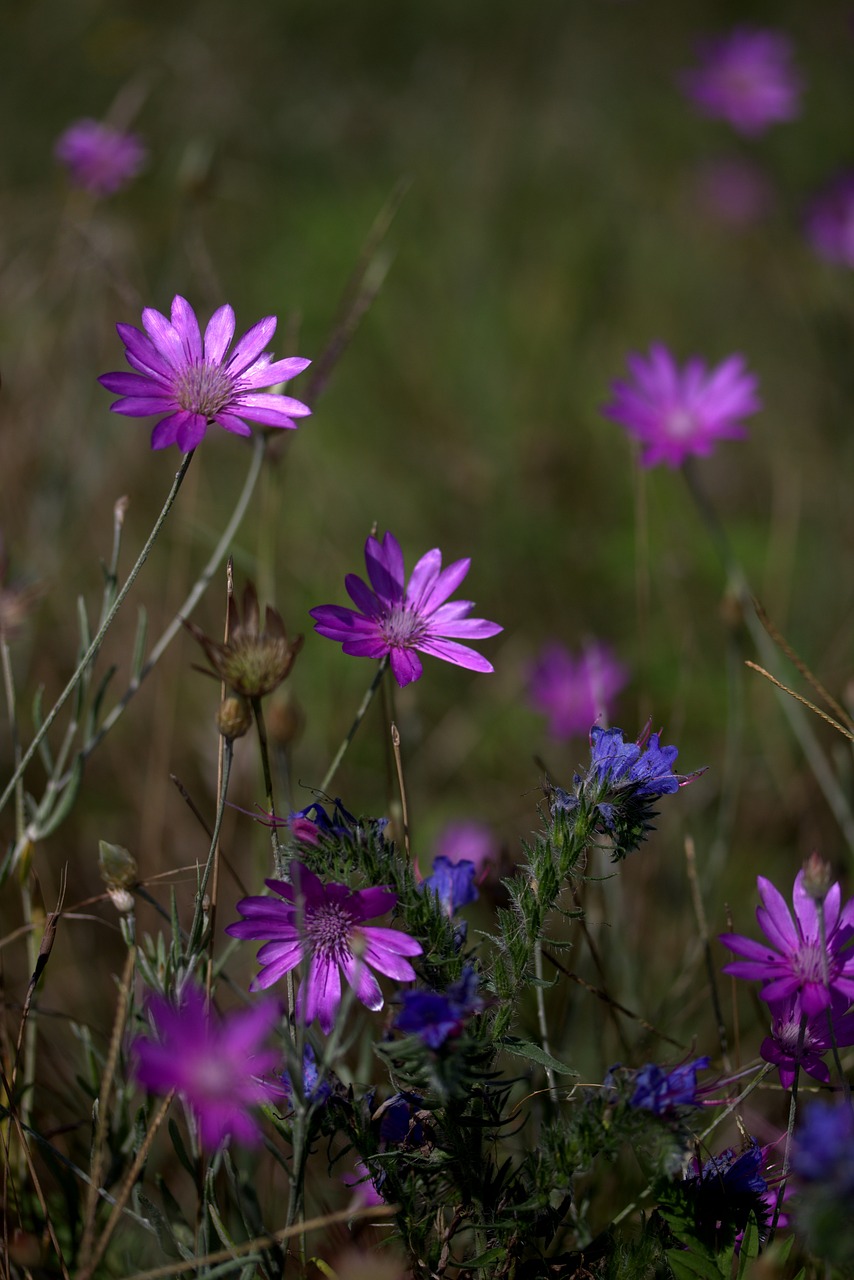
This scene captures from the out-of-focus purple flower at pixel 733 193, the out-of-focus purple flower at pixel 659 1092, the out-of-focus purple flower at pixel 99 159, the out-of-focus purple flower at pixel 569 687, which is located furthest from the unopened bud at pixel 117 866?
the out-of-focus purple flower at pixel 733 193

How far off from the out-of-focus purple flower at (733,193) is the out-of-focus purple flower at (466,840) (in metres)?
3.02

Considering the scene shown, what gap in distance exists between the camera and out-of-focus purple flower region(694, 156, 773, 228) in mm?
4086

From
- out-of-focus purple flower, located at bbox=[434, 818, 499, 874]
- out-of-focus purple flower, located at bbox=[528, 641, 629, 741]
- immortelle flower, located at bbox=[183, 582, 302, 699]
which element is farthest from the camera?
out-of-focus purple flower, located at bbox=[528, 641, 629, 741]

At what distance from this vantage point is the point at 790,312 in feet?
11.9

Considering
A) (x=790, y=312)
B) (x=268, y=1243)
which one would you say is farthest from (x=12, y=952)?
(x=790, y=312)

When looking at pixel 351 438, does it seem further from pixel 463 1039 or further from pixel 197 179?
pixel 463 1039

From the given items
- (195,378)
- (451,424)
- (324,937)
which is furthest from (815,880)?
(451,424)

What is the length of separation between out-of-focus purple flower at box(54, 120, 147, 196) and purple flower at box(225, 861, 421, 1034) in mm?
1477

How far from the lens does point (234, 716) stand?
3.01 feet

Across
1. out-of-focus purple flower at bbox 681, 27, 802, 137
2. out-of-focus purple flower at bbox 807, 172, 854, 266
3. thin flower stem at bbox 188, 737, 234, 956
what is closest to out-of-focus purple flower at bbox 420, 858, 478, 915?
thin flower stem at bbox 188, 737, 234, 956

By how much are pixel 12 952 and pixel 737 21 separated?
19.8ft

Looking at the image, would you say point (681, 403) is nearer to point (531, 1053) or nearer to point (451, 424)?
point (451, 424)

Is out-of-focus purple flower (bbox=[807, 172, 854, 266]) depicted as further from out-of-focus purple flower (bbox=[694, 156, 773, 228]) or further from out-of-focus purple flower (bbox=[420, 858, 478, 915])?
out-of-focus purple flower (bbox=[420, 858, 478, 915])

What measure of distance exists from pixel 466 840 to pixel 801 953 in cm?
100
